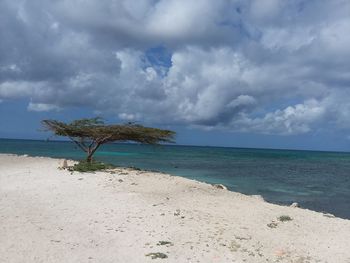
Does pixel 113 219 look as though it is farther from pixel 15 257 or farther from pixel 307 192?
pixel 307 192

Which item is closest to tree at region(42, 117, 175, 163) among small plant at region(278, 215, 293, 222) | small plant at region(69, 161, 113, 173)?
small plant at region(69, 161, 113, 173)

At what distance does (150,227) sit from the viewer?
46.2 ft

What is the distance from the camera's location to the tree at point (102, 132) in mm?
29547

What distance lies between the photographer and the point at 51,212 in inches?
612

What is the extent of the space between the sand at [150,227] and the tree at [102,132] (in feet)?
25.6

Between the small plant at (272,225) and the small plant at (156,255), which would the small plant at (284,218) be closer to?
the small plant at (272,225)

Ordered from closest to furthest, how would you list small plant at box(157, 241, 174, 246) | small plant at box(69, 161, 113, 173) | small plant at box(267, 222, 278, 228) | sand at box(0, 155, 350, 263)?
sand at box(0, 155, 350, 263)
small plant at box(157, 241, 174, 246)
small plant at box(267, 222, 278, 228)
small plant at box(69, 161, 113, 173)

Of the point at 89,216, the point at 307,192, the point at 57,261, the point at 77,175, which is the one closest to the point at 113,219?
the point at 89,216

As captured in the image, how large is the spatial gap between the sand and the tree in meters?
7.81

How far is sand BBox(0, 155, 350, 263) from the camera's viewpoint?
1172 cm

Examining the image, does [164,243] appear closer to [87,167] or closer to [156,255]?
[156,255]

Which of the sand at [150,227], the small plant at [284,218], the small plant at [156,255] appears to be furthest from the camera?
the small plant at [284,218]

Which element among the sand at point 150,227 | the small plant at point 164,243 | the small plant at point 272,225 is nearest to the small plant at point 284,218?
the sand at point 150,227

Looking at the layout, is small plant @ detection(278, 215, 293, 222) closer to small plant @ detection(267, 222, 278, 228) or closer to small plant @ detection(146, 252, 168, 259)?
small plant @ detection(267, 222, 278, 228)
